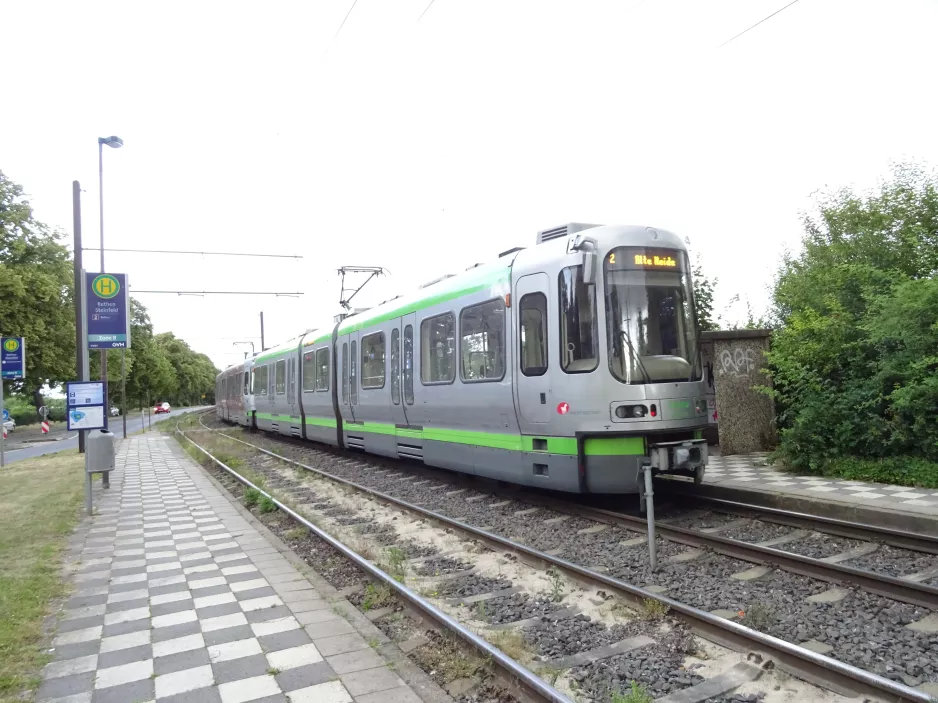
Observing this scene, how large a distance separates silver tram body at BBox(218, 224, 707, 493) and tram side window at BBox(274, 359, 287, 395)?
36.9ft

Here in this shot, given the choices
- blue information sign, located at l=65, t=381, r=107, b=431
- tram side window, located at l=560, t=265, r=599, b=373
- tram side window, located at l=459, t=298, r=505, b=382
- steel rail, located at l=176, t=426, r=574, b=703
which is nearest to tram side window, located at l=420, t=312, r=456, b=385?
tram side window, located at l=459, t=298, r=505, b=382

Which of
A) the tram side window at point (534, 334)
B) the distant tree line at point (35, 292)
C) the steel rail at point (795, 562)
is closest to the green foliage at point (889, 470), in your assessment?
the steel rail at point (795, 562)

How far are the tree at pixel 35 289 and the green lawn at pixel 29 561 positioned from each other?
48.2ft

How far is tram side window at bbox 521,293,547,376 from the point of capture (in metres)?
7.88

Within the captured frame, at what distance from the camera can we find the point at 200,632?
15.7 feet

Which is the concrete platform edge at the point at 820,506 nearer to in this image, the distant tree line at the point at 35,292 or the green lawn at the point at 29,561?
the green lawn at the point at 29,561

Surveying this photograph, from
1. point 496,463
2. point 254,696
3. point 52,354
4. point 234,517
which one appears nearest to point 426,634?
point 254,696

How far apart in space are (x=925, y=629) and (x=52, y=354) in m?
33.8

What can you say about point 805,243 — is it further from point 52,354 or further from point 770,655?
point 52,354

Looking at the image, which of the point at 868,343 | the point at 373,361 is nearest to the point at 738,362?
the point at 868,343

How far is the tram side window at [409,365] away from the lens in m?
11.3

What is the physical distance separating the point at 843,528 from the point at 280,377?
17.7 metres

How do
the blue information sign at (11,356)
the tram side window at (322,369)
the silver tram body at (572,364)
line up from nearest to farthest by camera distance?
the silver tram body at (572,364) → the tram side window at (322,369) → the blue information sign at (11,356)

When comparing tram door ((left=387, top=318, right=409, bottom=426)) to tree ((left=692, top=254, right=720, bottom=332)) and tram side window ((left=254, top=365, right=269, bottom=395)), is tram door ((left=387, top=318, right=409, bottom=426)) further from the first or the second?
tram side window ((left=254, top=365, right=269, bottom=395))
